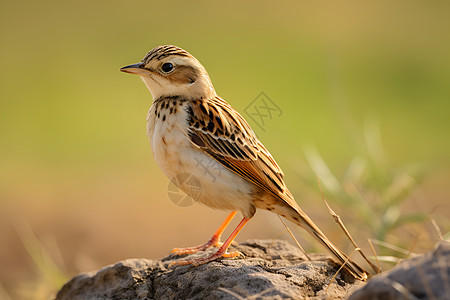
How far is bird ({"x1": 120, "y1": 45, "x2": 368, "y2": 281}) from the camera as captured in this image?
17.8 feet

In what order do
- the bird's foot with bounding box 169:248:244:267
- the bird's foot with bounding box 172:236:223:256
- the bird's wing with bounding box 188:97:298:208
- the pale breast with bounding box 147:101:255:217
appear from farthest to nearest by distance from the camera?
the bird's foot with bounding box 172:236:223:256, the bird's wing with bounding box 188:97:298:208, the pale breast with bounding box 147:101:255:217, the bird's foot with bounding box 169:248:244:267

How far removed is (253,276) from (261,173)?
1.23m

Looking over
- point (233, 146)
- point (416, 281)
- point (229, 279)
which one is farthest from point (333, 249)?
point (416, 281)

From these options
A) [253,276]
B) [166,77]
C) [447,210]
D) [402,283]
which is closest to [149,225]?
[447,210]

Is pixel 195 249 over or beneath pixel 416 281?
beneath

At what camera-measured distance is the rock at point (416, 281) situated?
3.47 metres

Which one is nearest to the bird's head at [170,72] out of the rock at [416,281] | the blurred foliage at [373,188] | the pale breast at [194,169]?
the pale breast at [194,169]

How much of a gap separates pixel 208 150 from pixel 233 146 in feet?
0.90

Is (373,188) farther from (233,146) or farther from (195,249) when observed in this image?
(195,249)

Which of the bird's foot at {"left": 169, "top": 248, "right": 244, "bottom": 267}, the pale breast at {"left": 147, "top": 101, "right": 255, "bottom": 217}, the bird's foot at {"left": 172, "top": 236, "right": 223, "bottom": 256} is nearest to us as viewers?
the bird's foot at {"left": 169, "top": 248, "right": 244, "bottom": 267}

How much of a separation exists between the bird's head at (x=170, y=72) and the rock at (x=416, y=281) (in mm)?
2893

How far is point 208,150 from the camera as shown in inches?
219

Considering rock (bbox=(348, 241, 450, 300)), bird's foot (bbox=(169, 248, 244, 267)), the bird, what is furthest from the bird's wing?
rock (bbox=(348, 241, 450, 300))

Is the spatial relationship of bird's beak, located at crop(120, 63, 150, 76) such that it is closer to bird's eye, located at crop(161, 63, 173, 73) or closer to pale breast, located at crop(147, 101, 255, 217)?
bird's eye, located at crop(161, 63, 173, 73)
